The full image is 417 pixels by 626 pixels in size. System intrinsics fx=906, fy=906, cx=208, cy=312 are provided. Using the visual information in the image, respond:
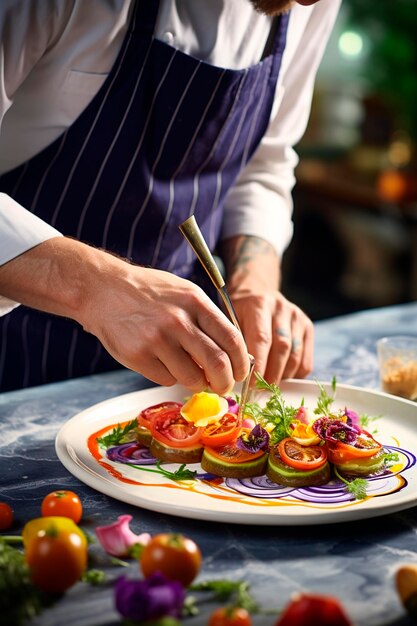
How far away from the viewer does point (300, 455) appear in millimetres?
1526

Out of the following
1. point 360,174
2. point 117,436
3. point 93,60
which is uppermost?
point 93,60

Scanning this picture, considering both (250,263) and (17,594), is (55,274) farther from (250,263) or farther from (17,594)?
(250,263)

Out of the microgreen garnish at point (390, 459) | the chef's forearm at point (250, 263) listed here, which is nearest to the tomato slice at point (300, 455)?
the microgreen garnish at point (390, 459)

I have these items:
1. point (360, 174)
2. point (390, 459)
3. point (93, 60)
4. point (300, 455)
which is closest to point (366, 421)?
point (390, 459)

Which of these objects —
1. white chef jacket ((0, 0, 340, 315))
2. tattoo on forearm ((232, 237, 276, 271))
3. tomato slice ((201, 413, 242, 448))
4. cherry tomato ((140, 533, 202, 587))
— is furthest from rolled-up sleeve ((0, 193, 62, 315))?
tattoo on forearm ((232, 237, 276, 271))

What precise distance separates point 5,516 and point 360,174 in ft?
16.0

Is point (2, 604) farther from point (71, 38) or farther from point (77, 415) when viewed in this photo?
point (71, 38)

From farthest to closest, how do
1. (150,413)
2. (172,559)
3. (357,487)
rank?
(150,413), (357,487), (172,559)

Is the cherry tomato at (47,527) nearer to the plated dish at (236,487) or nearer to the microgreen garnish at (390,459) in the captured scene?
the plated dish at (236,487)

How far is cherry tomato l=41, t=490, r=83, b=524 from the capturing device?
4.39 feet

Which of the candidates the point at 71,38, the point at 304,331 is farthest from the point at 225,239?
the point at 71,38

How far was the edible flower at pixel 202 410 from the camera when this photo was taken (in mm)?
1609

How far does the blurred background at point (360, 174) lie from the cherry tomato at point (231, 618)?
4.37m

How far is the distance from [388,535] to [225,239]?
1.18 metres
